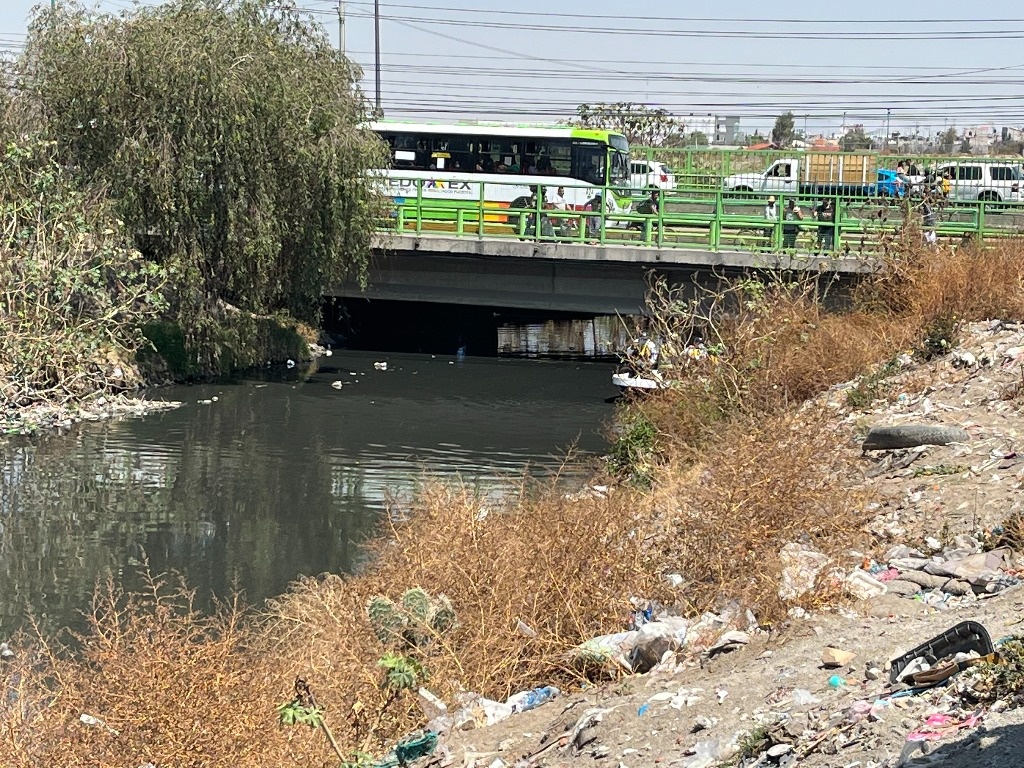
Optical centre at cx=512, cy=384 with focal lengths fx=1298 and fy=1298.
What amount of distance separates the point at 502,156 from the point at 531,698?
27.5 meters

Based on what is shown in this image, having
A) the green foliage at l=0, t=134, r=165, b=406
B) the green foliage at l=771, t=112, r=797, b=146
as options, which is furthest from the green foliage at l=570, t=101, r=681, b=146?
the green foliage at l=0, t=134, r=165, b=406

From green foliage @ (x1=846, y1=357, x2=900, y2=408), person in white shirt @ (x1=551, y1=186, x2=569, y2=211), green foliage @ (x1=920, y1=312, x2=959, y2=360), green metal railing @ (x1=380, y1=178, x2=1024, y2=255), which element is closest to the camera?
green foliage @ (x1=846, y1=357, x2=900, y2=408)

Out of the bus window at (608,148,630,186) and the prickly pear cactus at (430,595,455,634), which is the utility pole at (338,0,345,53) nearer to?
the bus window at (608,148,630,186)

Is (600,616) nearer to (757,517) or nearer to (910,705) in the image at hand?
(757,517)

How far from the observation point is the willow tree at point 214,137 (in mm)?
25219

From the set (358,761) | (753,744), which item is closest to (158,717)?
(358,761)

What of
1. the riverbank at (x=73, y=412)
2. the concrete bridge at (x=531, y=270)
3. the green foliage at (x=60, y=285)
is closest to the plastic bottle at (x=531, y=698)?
the riverbank at (x=73, y=412)

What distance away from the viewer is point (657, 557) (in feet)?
33.2

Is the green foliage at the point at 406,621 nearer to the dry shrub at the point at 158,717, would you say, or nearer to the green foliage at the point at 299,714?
the dry shrub at the point at 158,717

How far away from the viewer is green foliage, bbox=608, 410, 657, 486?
1579 centimetres

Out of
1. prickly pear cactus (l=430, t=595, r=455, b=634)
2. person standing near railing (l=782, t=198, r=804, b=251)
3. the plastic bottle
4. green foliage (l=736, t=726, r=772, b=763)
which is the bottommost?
the plastic bottle

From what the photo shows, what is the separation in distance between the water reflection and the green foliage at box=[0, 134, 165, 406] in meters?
1.51

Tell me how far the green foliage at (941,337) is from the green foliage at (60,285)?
47.2ft

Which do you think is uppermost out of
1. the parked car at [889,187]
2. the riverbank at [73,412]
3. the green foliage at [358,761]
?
the parked car at [889,187]
